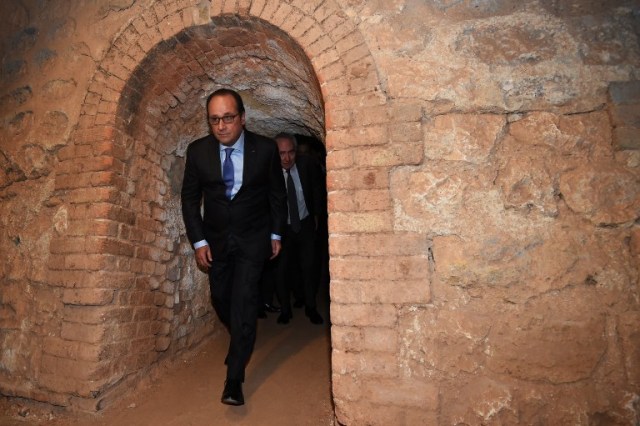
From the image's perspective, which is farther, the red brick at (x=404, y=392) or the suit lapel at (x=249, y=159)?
the suit lapel at (x=249, y=159)

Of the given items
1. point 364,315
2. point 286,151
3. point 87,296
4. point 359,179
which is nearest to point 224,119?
point 359,179

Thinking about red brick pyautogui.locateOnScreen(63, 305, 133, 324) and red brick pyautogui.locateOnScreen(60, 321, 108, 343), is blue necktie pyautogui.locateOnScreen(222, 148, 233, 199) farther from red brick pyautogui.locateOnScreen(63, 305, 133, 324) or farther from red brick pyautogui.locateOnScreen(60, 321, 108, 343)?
red brick pyautogui.locateOnScreen(60, 321, 108, 343)

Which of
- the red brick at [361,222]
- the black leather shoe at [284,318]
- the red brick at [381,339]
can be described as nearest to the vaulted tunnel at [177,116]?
the black leather shoe at [284,318]

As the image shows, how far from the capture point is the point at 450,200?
1.81 m

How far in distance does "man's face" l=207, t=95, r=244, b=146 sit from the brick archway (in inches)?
17.1

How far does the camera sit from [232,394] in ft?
7.16

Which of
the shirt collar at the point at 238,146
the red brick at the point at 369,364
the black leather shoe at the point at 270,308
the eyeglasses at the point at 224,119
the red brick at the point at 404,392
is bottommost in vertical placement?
the black leather shoe at the point at 270,308

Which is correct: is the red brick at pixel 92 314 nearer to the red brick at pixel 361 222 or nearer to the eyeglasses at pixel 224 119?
the eyeglasses at pixel 224 119

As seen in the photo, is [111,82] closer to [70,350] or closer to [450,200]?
[70,350]

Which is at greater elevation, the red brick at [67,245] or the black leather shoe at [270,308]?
the red brick at [67,245]

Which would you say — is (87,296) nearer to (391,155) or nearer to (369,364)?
(369,364)

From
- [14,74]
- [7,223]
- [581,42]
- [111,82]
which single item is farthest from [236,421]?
[14,74]

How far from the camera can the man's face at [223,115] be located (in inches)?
91.3

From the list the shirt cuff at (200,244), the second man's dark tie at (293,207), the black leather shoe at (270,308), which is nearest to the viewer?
the shirt cuff at (200,244)
